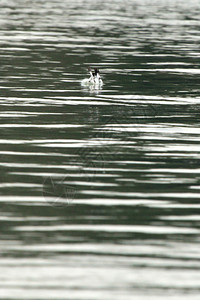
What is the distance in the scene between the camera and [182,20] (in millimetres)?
67750

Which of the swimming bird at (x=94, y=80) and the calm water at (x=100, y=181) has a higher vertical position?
the swimming bird at (x=94, y=80)

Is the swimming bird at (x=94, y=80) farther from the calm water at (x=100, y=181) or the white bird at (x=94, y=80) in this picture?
the calm water at (x=100, y=181)

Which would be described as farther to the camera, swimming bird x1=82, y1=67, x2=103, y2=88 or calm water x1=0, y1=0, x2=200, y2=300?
swimming bird x1=82, y1=67, x2=103, y2=88

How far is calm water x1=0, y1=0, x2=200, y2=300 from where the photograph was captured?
10.9 metres

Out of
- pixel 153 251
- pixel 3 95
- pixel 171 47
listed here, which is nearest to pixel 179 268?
pixel 153 251

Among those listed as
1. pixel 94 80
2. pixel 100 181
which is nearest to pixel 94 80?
pixel 94 80

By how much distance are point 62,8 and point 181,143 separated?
6238cm

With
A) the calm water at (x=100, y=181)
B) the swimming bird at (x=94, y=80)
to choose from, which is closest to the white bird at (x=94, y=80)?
the swimming bird at (x=94, y=80)

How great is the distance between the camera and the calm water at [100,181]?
35.8 ft

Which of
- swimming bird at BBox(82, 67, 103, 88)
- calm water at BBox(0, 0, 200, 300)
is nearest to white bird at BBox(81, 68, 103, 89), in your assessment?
swimming bird at BBox(82, 67, 103, 88)

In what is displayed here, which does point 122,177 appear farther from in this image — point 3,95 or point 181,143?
point 3,95

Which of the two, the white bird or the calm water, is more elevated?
the white bird

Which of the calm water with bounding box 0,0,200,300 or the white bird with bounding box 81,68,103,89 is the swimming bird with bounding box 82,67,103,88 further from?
the calm water with bounding box 0,0,200,300

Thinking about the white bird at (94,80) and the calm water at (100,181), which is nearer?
the calm water at (100,181)
